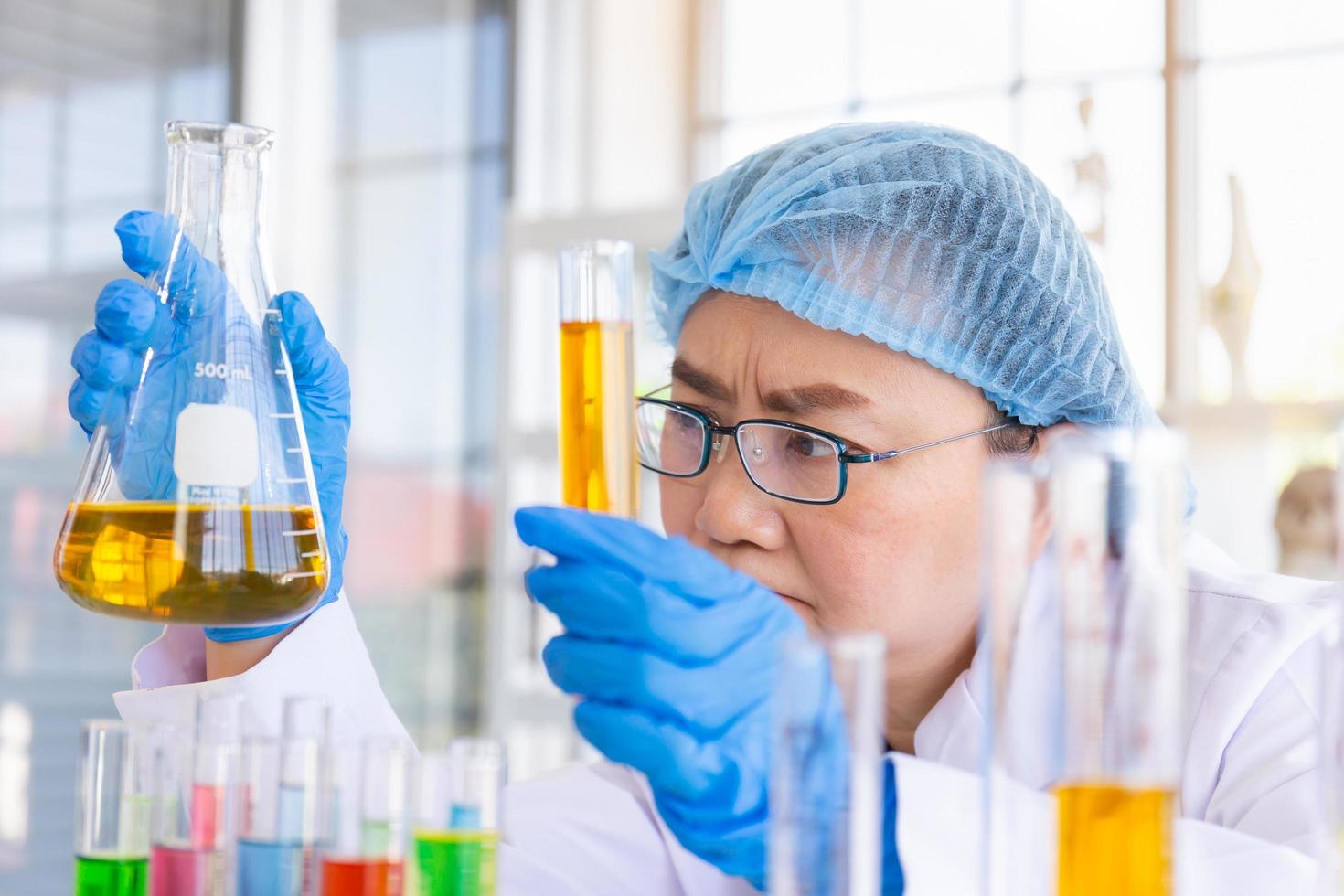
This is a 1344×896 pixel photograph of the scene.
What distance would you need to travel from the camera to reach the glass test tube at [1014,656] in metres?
0.54

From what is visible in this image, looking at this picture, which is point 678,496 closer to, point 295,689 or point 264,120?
point 295,689

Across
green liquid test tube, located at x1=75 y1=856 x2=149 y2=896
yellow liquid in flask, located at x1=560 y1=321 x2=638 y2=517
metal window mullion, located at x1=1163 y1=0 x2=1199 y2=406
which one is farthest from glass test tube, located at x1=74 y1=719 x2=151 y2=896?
metal window mullion, located at x1=1163 y1=0 x2=1199 y2=406

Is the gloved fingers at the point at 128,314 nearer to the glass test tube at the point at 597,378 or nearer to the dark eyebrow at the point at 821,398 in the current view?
the glass test tube at the point at 597,378

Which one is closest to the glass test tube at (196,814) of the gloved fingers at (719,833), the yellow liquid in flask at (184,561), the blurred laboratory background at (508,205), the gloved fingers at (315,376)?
the yellow liquid in flask at (184,561)

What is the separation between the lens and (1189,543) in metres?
1.52

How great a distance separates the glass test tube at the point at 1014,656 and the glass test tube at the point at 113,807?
1.26 feet

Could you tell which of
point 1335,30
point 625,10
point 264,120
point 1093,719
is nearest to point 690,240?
point 1093,719

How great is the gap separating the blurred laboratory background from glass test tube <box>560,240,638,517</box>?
1643 mm

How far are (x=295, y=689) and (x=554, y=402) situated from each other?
273cm

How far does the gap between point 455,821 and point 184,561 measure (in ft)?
0.86

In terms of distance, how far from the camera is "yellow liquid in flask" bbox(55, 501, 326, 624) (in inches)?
31.0

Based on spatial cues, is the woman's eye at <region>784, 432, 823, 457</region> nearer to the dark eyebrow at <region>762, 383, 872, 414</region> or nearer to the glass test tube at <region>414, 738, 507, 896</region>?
the dark eyebrow at <region>762, 383, 872, 414</region>

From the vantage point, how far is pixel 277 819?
2.10 feet

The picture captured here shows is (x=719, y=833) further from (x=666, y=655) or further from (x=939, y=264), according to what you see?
(x=939, y=264)
